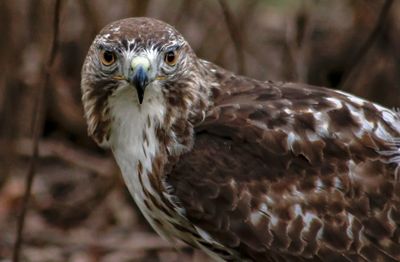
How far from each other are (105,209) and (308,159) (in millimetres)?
4142

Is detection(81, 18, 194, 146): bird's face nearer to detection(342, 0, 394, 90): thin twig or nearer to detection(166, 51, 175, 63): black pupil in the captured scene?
detection(166, 51, 175, 63): black pupil

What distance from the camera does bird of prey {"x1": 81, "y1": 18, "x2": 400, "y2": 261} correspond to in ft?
23.4

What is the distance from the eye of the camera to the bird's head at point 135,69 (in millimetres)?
6840

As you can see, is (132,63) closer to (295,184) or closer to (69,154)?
(295,184)

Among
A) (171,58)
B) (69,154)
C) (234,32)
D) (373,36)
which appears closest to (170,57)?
(171,58)

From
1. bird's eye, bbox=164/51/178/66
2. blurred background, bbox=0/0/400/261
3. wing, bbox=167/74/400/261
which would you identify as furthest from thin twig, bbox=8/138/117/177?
bird's eye, bbox=164/51/178/66

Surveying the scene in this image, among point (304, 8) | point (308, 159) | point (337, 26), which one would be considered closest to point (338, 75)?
point (337, 26)

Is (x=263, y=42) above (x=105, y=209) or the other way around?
above

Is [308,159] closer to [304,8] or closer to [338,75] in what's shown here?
[304,8]

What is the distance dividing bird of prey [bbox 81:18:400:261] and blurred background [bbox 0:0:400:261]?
244 cm

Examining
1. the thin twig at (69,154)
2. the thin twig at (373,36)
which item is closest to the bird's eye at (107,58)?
the thin twig at (373,36)

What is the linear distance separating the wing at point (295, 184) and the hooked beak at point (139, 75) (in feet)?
2.11

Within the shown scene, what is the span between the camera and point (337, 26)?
42.5ft

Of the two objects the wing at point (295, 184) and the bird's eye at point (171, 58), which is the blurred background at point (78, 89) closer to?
the wing at point (295, 184)
